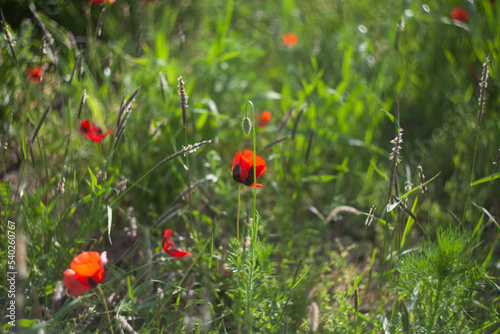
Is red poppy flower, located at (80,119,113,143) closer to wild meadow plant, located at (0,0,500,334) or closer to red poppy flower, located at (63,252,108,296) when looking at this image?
wild meadow plant, located at (0,0,500,334)

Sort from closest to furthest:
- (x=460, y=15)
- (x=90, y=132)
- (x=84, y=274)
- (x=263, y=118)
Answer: (x=84, y=274) → (x=90, y=132) → (x=263, y=118) → (x=460, y=15)

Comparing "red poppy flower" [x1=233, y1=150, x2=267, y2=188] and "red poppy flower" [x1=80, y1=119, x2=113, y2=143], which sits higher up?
"red poppy flower" [x1=233, y1=150, x2=267, y2=188]

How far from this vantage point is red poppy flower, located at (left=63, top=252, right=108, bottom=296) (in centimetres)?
116

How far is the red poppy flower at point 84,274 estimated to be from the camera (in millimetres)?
1156

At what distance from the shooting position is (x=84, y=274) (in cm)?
116

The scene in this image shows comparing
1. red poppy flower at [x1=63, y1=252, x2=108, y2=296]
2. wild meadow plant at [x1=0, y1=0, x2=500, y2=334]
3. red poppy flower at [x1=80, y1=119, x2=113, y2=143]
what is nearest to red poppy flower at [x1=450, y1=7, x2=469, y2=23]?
wild meadow plant at [x1=0, y1=0, x2=500, y2=334]

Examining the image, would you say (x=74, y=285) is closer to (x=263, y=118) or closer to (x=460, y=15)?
(x=263, y=118)

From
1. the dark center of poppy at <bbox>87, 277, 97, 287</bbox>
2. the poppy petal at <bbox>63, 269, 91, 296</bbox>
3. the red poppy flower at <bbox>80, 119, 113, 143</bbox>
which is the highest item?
the red poppy flower at <bbox>80, 119, 113, 143</bbox>

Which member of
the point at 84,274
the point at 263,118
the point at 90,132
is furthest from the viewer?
the point at 263,118

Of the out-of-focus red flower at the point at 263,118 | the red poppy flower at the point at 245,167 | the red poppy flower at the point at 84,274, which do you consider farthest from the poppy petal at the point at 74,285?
the out-of-focus red flower at the point at 263,118

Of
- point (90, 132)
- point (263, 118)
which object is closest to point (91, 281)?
point (90, 132)

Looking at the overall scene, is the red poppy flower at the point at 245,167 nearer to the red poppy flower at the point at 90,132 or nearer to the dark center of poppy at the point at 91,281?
the dark center of poppy at the point at 91,281

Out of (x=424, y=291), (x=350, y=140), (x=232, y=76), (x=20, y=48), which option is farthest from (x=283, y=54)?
(x=424, y=291)

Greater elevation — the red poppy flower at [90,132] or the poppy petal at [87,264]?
the red poppy flower at [90,132]
